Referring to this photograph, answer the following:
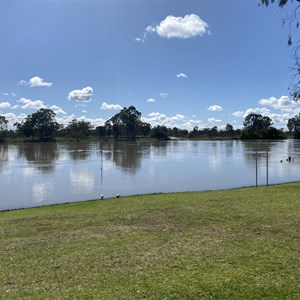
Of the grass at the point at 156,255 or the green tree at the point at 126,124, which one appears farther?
the green tree at the point at 126,124

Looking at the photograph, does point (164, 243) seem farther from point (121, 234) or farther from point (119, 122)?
point (119, 122)

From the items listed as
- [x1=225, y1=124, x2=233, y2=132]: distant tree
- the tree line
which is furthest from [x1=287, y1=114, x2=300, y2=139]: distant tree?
[x1=225, y1=124, x2=233, y2=132]: distant tree

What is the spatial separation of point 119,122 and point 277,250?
495 feet

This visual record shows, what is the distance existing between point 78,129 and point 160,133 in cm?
3555

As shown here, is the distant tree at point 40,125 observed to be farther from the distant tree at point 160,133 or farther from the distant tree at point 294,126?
the distant tree at point 294,126

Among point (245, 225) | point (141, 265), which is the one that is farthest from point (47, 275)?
point (245, 225)

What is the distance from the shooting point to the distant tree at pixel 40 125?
138m

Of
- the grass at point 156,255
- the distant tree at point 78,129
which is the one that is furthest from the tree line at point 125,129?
the grass at point 156,255

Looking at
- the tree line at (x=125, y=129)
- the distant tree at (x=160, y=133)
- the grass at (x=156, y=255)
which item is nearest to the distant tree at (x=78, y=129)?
the tree line at (x=125, y=129)

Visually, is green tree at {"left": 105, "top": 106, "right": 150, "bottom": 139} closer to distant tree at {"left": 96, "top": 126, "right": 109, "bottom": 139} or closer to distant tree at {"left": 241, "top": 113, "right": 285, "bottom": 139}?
distant tree at {"left": 96, "top": 126, "right": 109, "bottom": 139}

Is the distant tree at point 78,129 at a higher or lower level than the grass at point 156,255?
higher

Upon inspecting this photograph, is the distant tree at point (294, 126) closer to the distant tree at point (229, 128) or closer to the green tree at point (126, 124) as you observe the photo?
the distant tree at point (229, 128)

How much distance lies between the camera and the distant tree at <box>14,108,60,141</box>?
5418 inches

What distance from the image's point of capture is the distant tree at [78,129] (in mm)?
148750
